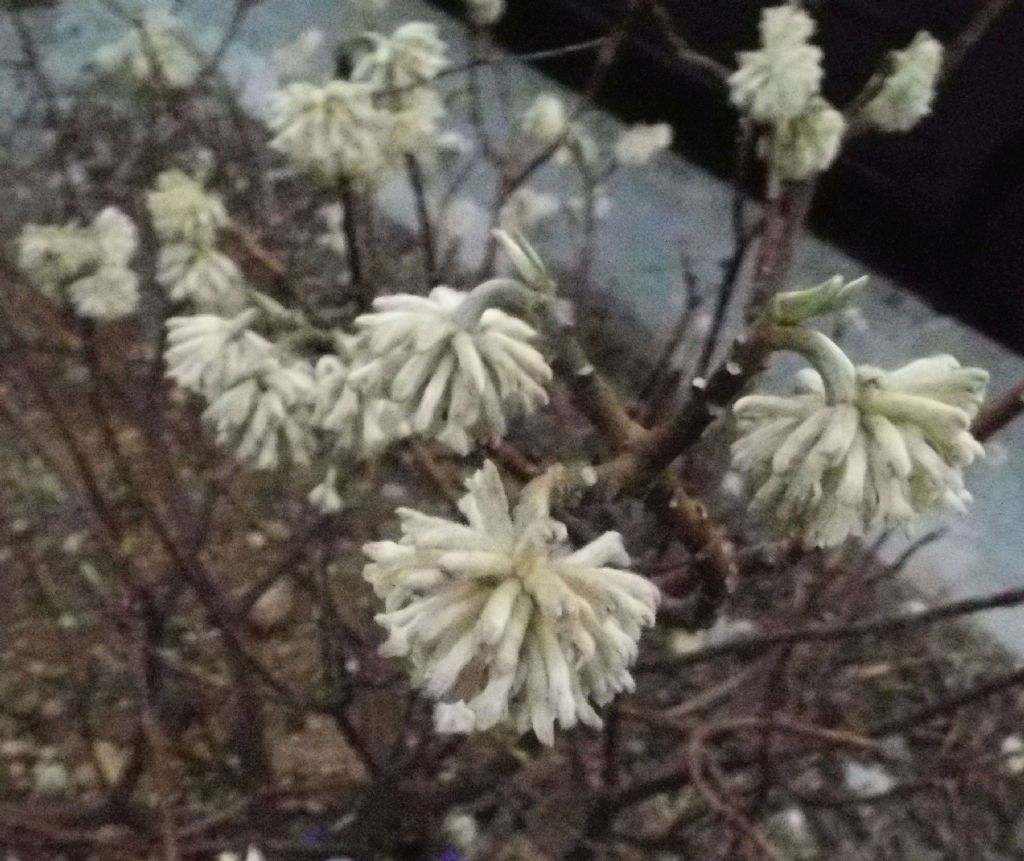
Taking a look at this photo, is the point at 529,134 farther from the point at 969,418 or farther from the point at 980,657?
the point at 969,418

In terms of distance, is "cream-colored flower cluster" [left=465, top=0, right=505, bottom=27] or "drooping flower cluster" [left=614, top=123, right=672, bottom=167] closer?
"cream-colored flower cluster" [left=465, top=0, right=505, bottom=27]

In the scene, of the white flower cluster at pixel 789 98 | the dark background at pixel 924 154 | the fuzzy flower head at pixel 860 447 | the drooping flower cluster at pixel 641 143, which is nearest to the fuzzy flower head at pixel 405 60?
the white flower cluster at pixel 789 98

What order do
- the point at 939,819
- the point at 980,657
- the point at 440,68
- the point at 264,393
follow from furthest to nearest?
the point at 980,657 → the point at 939,819 → the point at 440,68 → the point at 264,393

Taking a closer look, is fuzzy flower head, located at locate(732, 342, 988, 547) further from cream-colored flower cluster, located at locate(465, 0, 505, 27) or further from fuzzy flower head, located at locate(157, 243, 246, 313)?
cream-colored flower cluster, located at locate(465, 0, 505, 27)

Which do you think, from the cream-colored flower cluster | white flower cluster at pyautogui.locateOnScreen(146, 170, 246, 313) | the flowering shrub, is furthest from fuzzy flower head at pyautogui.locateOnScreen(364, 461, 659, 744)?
the cream-colored flower cluster

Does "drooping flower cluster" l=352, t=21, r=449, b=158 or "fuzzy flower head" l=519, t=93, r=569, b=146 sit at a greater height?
"drooping flower cluster" l=352, t=21, r=449, b=158

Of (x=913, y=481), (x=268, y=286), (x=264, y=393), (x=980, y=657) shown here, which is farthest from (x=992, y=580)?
(x=913, y=481)
